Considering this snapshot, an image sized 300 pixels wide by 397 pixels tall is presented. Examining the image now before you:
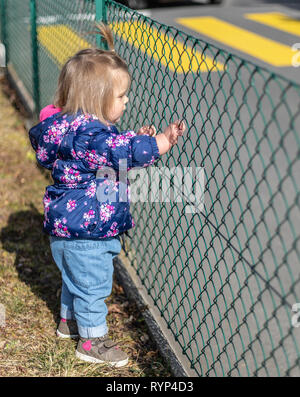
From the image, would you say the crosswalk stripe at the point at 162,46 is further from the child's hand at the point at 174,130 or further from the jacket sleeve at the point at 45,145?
the jacket sleeve at the point at 45,145

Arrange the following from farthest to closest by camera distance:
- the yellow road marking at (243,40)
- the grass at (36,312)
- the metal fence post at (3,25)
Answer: the yellow road marking at (243,40) → the metal fence post at (3,25) → the grass at (36,312)

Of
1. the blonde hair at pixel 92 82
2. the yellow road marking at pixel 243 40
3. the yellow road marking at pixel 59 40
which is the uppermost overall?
the blonde hair at pixel 92 82

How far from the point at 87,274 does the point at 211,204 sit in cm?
115

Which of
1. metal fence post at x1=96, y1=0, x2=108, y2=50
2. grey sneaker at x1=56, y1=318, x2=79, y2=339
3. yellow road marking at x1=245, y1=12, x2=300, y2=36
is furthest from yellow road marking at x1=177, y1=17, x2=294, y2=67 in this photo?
grey sneaker at x1=56, y1=318, x2=79, y2=339

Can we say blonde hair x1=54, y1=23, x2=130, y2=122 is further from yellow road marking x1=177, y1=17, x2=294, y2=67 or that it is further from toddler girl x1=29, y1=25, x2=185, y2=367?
yellow road marking x1=177, y1=17, x2=294, y2=67

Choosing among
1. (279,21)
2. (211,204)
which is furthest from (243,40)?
(211,204)

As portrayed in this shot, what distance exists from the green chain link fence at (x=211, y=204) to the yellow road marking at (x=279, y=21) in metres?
3.18

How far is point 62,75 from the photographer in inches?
98.1

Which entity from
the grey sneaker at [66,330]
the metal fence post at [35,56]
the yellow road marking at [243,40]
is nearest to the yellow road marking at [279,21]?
the yellow road marking at [243,40]

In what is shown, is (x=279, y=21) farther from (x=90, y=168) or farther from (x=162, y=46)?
(x=90, y=168)

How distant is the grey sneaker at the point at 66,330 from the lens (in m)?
3.05

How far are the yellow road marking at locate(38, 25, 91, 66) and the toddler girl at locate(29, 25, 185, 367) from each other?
2382 mm

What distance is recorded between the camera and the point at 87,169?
2.46 m

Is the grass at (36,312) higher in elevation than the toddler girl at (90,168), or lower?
lower
